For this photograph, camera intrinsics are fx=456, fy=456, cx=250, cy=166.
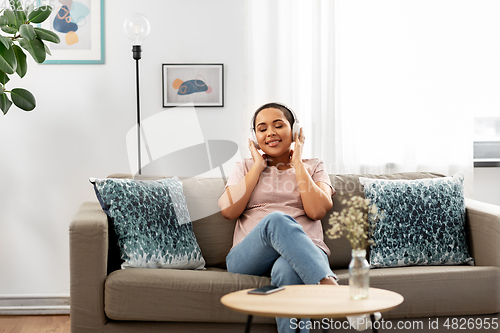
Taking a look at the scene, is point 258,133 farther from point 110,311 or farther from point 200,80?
point 110,311

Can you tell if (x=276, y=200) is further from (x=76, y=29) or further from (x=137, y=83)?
(x=76, y=29)

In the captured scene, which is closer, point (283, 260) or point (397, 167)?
point (283, 260)

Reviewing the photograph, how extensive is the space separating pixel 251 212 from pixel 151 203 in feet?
1.54

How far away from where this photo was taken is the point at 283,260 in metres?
1.69

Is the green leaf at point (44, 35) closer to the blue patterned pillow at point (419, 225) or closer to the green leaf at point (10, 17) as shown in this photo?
the green leaf at point (10, 17)

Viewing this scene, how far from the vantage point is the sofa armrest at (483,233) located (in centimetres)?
209

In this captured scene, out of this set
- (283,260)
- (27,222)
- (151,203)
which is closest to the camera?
(283,260)

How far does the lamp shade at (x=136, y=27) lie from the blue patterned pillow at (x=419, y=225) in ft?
5.01

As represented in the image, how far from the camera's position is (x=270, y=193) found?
2188mm

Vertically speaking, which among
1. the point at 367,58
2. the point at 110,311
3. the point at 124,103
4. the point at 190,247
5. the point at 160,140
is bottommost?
the point at 110,311

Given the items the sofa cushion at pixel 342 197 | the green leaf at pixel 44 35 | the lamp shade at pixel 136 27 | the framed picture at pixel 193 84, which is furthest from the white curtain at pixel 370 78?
the green leaf at pixel 44 35

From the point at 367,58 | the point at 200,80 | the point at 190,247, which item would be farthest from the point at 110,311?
the point at 367,58

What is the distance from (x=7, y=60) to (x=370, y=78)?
2044mm

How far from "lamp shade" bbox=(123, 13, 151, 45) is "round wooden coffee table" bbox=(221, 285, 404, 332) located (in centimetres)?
176
